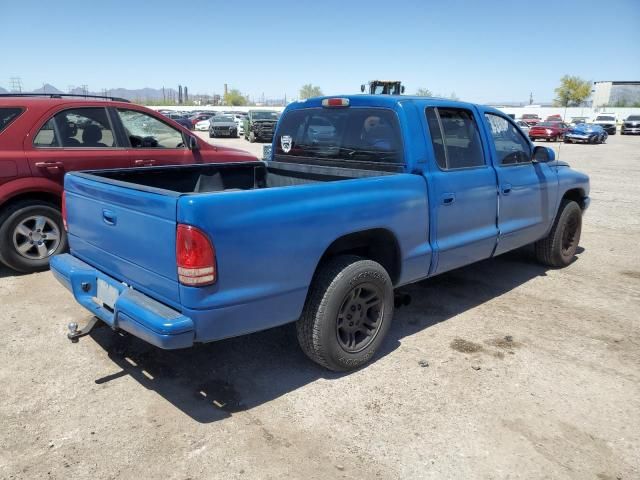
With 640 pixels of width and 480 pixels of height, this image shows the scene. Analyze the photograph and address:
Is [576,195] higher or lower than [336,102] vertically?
lower

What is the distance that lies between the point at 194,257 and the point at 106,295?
988mm

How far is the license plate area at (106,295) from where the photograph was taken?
3.13m

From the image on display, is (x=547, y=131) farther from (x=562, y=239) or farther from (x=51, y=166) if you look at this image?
(x=51, y=166)

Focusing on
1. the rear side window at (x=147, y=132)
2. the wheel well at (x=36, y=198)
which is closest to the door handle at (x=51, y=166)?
the wheel well at (x=36, y=198)

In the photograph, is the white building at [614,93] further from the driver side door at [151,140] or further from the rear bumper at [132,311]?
the rear bumper at [132,311]

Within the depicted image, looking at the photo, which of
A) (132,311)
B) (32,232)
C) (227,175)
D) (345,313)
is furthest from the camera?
(32,232)

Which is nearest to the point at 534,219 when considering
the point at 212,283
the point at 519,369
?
the point at 519,369

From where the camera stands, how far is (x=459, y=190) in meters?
4.06

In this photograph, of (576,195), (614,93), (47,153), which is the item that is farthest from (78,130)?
(614,93)

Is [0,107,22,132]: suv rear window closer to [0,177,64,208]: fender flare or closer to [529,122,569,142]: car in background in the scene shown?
[0,177,64,208]: fender flare

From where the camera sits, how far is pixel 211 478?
2477mm

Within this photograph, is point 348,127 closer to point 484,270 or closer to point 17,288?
point 484,270

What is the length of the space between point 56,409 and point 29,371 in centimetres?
59

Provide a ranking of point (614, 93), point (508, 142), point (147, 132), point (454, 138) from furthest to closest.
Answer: point (614, 93), point (147, 132), point (508, 142), point (454, 138)
